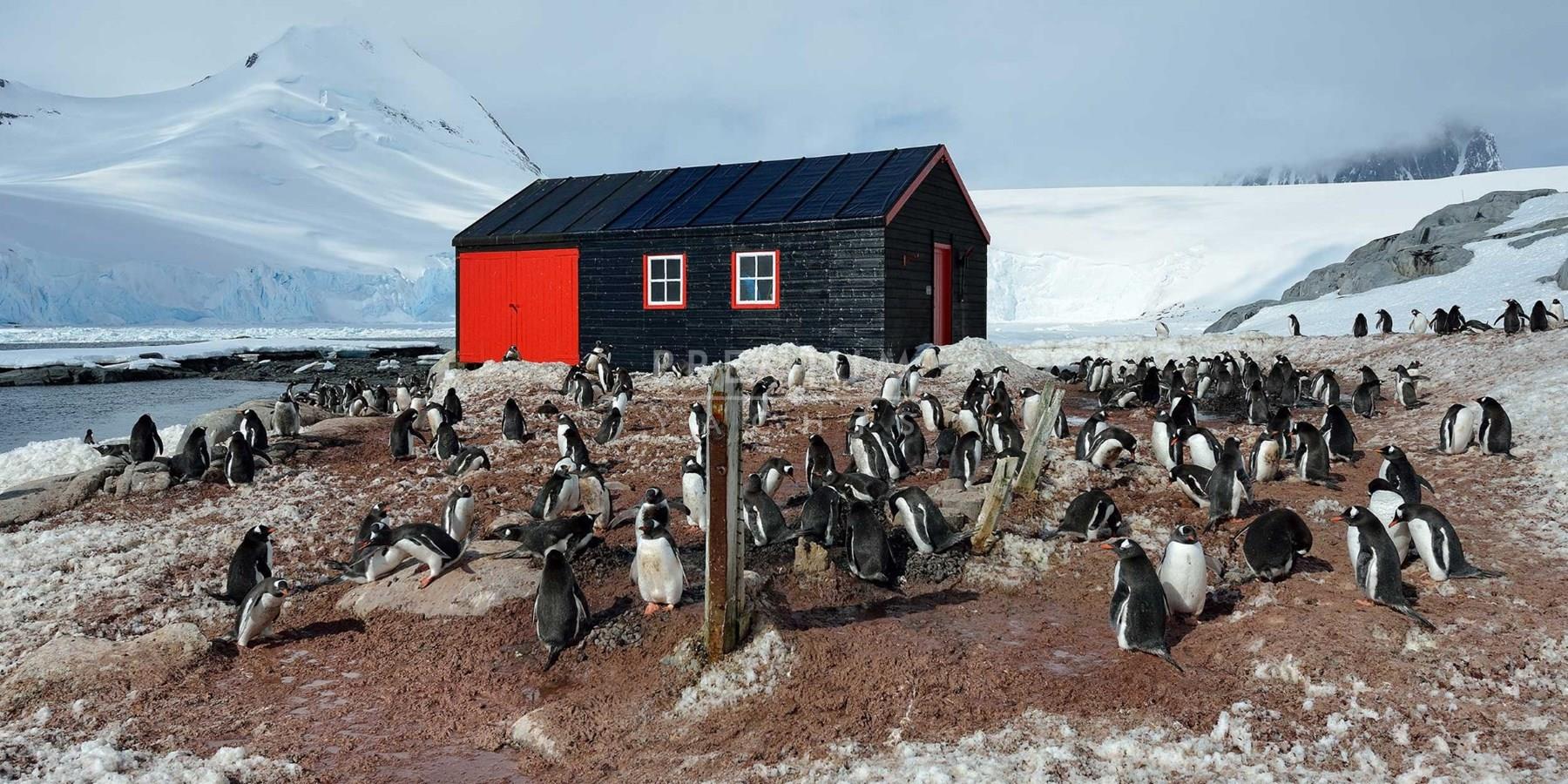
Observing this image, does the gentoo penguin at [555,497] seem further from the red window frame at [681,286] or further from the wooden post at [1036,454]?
the red window frame at [681,286]

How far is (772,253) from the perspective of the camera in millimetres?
21641

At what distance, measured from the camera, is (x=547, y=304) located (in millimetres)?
24734

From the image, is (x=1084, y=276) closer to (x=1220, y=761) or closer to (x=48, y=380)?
(x=48, y=380)

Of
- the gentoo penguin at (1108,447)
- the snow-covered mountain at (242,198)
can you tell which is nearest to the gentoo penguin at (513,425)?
the gentoo penguin at (1108,447)

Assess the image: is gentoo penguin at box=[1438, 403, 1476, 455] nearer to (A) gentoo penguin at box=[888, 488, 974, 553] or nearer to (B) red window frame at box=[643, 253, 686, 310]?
(A) gentoo penguin at box=[888, 488, 974, 553]

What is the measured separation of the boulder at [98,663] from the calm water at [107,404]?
16.3 m

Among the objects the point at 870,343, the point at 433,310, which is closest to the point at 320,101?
the point at 433,310

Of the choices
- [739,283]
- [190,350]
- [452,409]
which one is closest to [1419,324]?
[739,283]

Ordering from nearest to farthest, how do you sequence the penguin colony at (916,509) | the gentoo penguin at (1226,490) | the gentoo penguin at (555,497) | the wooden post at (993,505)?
the penguin colony at (916,509)
the wooden post at (993,505)
the gentoo penguin at (1226,490)
the gentoo penguin at (555,497)

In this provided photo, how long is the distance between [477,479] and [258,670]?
4420 millimetres

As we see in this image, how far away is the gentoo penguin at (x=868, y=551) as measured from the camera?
747 centimetres

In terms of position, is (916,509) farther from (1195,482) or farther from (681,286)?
(681,286)

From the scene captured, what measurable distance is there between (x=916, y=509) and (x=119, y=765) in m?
5.30

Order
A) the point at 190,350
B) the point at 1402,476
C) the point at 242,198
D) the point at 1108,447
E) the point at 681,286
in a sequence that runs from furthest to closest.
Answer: the point at 242,198
the point at 190,350
the point at 681,286
the point at 1108,447
the point at 1402,476
